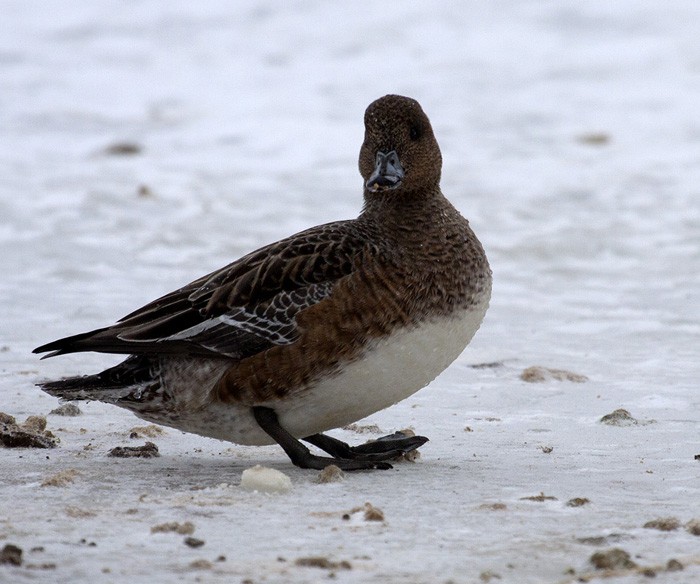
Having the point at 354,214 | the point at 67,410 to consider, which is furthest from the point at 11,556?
the point at 354,214

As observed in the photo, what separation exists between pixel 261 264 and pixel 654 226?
5421mm

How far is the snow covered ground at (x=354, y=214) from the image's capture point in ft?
10.7

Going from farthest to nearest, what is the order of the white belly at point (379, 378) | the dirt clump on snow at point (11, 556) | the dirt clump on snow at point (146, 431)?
the dirt clump on snow at point (146, 431) < the white belly at point (379, 378) < the dirt clump on snow at point (11, 556)

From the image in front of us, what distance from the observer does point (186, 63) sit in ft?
45.2

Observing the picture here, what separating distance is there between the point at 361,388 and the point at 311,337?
0.77 feet

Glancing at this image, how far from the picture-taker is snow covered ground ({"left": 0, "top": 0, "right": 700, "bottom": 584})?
328 cm

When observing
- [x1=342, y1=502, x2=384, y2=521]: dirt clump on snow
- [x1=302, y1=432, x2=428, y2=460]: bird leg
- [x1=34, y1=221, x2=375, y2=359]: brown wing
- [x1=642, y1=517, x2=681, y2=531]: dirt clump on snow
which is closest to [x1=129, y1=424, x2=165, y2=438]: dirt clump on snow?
[x1=34, y1=221, x2=375, y2=359]: brown wing

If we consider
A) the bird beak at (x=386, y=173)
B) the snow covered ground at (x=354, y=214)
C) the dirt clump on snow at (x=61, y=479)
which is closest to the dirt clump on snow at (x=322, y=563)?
the snow covered ground at (x=354, y=214)

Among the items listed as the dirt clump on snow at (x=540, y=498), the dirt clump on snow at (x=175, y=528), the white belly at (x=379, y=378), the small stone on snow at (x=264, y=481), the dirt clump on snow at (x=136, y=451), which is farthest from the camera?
the dirt clump on snow at (x=136, y=451)

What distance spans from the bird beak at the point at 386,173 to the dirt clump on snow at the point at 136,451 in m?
1.20

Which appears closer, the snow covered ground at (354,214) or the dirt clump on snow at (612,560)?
the dirt clump on snow at (612,560)

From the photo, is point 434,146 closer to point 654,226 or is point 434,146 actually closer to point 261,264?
point 261,264

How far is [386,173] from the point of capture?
181 inches

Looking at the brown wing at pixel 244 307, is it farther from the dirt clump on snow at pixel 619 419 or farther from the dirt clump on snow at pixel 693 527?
the dirt clump on snow at pixel 693 527
